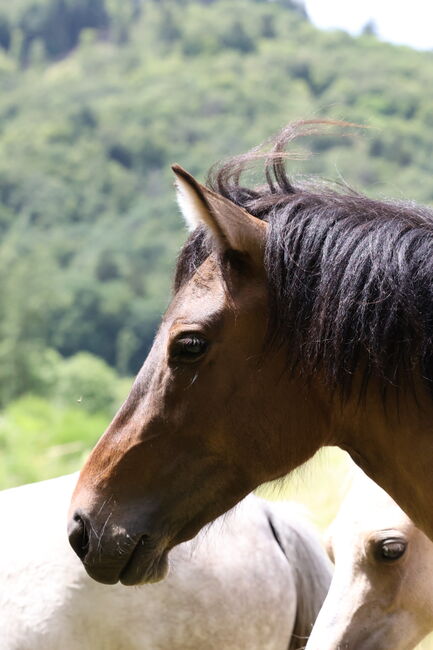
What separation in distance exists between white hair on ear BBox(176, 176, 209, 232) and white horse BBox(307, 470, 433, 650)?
1.48m

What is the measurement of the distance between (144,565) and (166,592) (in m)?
0.94

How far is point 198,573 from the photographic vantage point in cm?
385

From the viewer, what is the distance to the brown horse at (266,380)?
272 cm

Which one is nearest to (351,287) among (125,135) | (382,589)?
(382,589)

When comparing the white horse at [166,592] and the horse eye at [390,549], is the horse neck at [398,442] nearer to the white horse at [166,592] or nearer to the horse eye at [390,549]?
the horse eye at [390,549]

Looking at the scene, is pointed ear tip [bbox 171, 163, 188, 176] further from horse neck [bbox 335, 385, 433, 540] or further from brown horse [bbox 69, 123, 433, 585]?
horse neck [bbox 335, 385, 433, 540]

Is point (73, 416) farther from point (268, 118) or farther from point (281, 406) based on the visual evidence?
point (268, 118)

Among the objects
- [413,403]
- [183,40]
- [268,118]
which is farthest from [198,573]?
[183,40]

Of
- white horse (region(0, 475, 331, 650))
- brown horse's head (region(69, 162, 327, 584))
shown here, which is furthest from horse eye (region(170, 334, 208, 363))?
white horse (region(0, 475, 331, 650))

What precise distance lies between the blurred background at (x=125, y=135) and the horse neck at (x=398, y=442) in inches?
886

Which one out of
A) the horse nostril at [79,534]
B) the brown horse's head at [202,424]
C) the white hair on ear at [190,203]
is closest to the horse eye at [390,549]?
the brown horse's head at [202,424]

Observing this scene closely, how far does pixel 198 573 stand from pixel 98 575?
96cm

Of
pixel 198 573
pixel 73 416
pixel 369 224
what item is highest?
pixel 369 224

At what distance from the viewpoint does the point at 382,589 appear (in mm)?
3652
